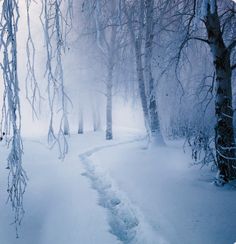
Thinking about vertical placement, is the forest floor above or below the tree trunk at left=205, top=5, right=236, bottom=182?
below

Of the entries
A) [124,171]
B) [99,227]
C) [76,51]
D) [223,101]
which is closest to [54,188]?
[124,171]

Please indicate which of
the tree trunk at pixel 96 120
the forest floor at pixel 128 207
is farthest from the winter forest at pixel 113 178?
the tree trunk at pixel 96 120

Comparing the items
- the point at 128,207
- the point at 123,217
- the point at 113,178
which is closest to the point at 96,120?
the point at 113,178

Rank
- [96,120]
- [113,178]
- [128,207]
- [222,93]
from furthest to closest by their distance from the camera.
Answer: [96,120], [113,178], [222,93], [128,207]

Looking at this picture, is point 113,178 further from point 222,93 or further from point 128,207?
point 222,93

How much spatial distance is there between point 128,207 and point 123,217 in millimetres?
202

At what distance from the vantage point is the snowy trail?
15.4ft

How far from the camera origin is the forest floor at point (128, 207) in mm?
4649

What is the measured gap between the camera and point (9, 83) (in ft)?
9.96

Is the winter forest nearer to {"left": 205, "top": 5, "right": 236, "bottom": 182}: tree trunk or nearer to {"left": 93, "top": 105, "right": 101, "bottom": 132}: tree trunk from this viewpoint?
{"left": 205, "top": 5, "right": 236, "bottom": 182}: tree trunk

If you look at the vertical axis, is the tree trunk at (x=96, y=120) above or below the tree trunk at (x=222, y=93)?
below

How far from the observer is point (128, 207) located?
5980 millimetres

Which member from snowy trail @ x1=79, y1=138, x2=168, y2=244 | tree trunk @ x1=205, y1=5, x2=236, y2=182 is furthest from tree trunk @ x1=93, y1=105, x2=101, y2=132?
tree trunk @ x1=205, y1=5, x2=236, y2=182

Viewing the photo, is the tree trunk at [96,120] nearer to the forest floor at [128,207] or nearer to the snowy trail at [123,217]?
the forest floor at [128,207]
